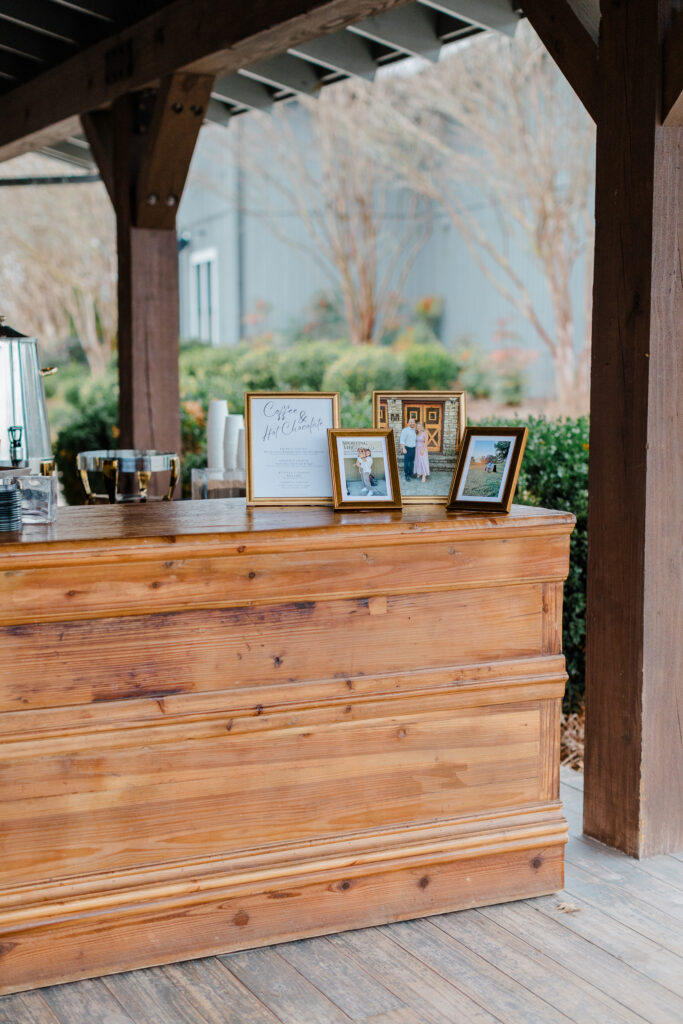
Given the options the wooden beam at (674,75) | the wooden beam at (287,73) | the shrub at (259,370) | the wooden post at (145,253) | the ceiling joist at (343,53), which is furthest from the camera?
the shrub at (259,370)

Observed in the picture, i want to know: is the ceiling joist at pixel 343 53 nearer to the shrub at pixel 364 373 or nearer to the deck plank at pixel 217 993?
the deck plank at pixel 217 993

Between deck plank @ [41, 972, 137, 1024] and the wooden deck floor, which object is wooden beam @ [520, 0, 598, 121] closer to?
the wooden deck floor

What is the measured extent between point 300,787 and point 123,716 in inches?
18.8

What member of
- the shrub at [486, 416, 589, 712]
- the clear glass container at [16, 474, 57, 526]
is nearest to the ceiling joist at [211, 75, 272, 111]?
the shrub at [486, 416, 589, 712]

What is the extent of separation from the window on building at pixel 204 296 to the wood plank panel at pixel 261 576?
14.6 metres

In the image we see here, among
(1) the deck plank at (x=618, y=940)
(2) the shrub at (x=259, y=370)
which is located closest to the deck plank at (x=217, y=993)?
(1) the deck plank at (x=618, y=940)

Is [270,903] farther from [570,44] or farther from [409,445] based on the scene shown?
[570,44]

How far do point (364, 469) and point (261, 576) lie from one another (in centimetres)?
45

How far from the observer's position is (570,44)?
3088mm

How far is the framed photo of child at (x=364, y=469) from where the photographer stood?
280cm

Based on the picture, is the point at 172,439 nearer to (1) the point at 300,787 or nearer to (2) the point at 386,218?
(1) the point at 300,787

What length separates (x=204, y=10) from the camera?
4125mm

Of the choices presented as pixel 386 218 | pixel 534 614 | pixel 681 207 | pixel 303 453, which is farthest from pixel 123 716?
pixel 386 218

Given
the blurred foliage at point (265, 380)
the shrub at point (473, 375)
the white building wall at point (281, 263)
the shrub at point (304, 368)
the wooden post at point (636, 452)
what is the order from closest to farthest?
the wooden post at point (636, 452) → the blurred foliage at point (265, 380) → the shrub at point (304, 368) → the shrub at point (473, 375) → the white building wall at point (281, 263)
